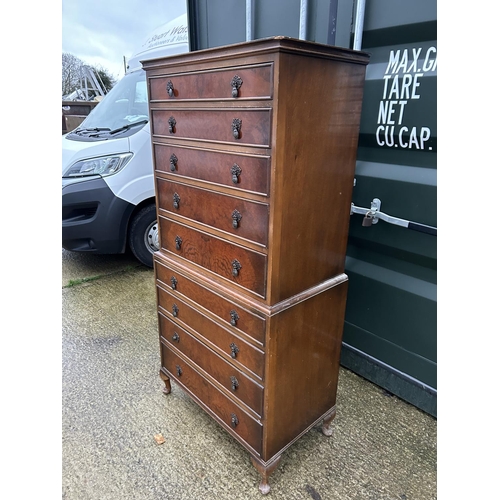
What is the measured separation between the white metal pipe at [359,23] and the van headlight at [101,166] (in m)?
2.26

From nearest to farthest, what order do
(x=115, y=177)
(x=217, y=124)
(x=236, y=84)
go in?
(x=236, y=84) → (x=217, y=124) → (x=115, y=177)

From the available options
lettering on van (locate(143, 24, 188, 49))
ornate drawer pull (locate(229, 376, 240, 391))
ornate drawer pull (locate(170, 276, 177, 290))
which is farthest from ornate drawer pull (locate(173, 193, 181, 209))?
lettering on van (locate(143, 24, 188, 49))

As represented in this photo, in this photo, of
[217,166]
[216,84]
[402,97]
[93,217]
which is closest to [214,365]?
[217,166]

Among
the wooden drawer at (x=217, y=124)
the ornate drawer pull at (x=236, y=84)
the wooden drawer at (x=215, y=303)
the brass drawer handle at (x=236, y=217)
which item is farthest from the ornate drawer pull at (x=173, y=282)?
the ornate drawer pull at (x=236, y=84)

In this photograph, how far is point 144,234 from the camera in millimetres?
3691

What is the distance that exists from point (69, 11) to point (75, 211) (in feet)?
15.3

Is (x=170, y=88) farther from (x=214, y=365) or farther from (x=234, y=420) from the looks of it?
(x=234, y=420)

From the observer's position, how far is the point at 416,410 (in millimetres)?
2016

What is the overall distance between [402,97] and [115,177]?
99.1 inches

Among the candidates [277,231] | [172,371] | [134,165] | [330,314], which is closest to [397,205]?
[330,314]

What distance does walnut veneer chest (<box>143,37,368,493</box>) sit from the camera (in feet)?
3.90

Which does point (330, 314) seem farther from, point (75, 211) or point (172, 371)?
point (75, 211)

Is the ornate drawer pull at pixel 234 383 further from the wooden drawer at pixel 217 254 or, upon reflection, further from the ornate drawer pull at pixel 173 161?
the ornate drawer pull at pixel 173 161

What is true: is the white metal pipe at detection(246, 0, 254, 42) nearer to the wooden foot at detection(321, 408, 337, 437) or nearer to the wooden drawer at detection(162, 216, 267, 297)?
the wooden drawer at detection(162, 216, 267, 297)
